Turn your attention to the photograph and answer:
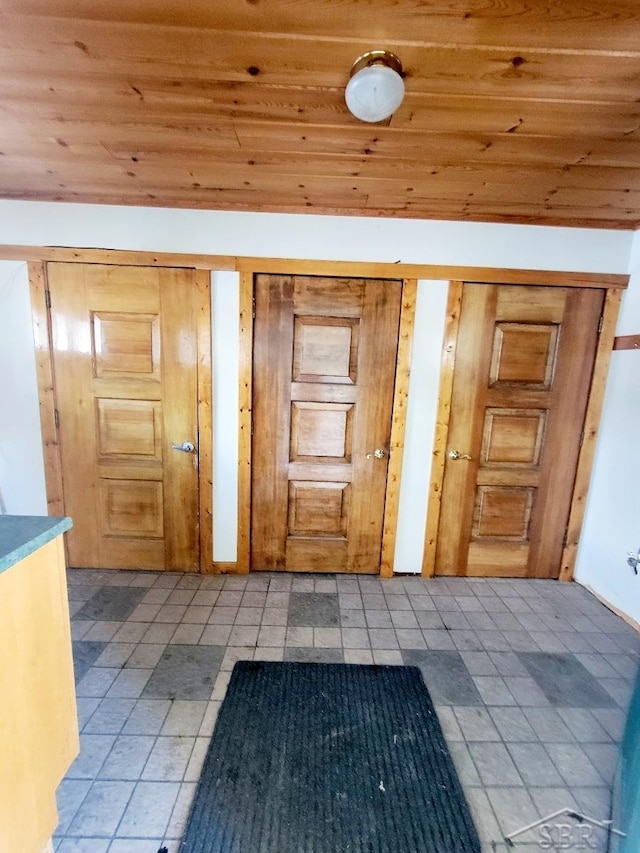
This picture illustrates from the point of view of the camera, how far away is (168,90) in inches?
53.1

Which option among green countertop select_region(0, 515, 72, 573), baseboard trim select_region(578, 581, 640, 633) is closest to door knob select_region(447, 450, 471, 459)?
baseboard trim select_region(578, 581, 640, 633)

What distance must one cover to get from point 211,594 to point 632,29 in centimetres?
294

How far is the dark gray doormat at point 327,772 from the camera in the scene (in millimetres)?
1081

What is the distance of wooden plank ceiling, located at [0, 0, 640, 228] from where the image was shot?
1095 mm

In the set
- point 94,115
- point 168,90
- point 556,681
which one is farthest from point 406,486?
point 94,115

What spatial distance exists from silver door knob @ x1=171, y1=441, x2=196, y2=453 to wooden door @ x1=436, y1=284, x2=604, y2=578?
65.5 inches

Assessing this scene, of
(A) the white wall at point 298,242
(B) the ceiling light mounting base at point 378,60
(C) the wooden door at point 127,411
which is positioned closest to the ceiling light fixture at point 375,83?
(B) the ceiling light mounting base at point 378,60

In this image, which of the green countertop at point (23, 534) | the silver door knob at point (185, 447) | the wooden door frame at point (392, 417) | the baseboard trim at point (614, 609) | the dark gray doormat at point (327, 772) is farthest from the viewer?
the silver door knob at point (185, 447)

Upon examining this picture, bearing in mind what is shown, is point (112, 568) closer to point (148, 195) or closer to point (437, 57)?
point (148, 195)

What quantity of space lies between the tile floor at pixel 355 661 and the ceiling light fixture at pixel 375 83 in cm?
227

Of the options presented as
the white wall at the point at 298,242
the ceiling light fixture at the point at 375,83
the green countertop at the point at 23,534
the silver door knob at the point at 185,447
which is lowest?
the silver door knob at the point at 185,447

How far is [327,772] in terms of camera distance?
125 centimetres

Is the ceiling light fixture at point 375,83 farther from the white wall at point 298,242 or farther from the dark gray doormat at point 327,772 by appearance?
the dark gray doormat at point 327,772

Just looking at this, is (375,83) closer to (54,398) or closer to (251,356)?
(251,356)
